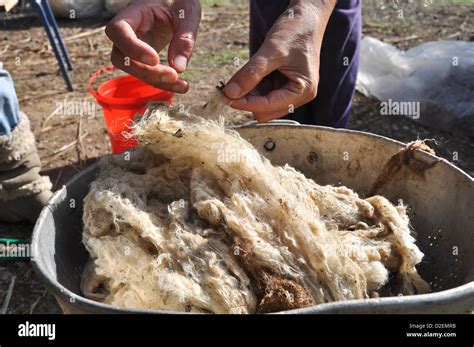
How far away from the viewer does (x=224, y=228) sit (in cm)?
144

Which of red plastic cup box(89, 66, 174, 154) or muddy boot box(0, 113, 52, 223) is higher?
red plastic cup box(89, 66, 174, 154)

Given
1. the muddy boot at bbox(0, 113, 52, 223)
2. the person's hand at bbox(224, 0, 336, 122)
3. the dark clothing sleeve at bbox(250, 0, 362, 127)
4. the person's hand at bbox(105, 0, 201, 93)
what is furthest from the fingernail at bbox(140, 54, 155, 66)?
the muddy boot at bbox(0, 113, 52, 223)

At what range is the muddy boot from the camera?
265 cm

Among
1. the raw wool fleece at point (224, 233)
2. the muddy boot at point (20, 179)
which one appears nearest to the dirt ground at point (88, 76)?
the muddy boot at point (20, 179)

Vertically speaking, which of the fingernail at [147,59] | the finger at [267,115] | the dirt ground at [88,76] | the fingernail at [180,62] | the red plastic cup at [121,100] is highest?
the fingernail at [147,59]

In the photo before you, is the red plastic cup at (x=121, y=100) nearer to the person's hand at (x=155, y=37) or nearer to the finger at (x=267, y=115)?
the person's hand at (x=155, y=37)

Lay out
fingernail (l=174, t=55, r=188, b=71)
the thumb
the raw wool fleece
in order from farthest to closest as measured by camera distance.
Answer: fingernail (l=174, t=55, r=188, b=71) → the thumb → the raw wool fleece

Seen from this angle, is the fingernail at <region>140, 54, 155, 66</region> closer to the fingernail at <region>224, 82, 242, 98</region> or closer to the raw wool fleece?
the raw wool fleece

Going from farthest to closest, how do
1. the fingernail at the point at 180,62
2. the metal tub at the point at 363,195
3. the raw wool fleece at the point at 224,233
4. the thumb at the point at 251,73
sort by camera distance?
the fingernail at the point at 180,62 → the thumb at the point at 251,73 → the raw wool fleece at the point at 224,233 → the metal tub at the point at 363,195

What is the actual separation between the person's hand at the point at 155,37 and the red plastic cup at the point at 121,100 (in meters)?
0.84

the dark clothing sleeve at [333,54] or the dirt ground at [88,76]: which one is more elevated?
the dark clothing sleeve at [333,54]

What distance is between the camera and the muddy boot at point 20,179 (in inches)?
104
